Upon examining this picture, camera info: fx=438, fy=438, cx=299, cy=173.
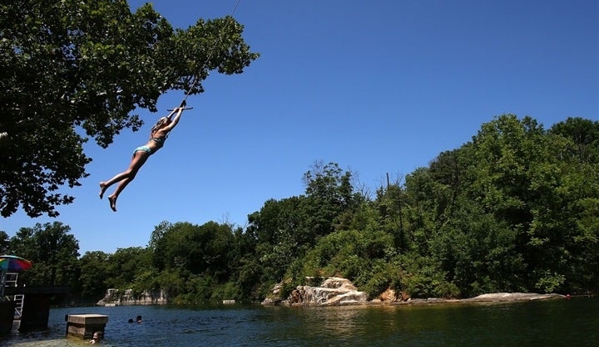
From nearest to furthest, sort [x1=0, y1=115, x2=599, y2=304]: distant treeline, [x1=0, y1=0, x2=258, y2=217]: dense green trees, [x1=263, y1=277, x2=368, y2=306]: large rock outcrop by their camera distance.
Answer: [x1=0, y1=0, x2=258, y2=217]: dense green trees
[x1=0, y1=115, x2=599, y2=304]: distant treeline
[x1=263, y1=277, x2=368, y2=306]: large rock outcrop

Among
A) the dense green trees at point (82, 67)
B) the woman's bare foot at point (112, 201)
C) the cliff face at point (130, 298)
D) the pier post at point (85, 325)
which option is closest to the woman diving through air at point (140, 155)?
the woman's bare foot at point (112, 201)

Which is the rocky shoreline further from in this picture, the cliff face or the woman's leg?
the cliff face

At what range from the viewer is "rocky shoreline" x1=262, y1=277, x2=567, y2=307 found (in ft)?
119

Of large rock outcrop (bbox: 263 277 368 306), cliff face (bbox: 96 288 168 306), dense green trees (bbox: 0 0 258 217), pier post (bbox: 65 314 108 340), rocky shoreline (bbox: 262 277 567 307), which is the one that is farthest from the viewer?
cliff face (bbox: 96 288 168 306)

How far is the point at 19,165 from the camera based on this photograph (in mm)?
18719

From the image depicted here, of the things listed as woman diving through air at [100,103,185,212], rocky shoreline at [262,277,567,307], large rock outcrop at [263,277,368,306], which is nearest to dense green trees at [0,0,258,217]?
woman diving through air at [100,103,185,212]

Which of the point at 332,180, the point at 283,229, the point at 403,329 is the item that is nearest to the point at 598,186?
the point at 403,329

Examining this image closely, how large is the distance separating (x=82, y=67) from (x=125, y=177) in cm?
789

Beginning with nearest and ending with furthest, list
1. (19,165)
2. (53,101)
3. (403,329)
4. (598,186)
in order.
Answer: (53,101), (19,165), (403,329), (598,186)

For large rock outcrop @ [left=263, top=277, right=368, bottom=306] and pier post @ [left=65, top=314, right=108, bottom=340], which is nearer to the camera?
pier post @ [left=65, top=314, right=108, bottom=340]

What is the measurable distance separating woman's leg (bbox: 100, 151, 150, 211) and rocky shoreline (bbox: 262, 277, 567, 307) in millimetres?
33600

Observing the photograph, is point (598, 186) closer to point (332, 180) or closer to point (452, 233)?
point (452, 233)

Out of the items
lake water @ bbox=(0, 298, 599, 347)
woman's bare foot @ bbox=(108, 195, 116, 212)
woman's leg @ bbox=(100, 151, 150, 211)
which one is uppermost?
woman's leg @ bbox=(100, 151, 150, 211)

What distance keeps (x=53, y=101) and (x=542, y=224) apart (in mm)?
39811
